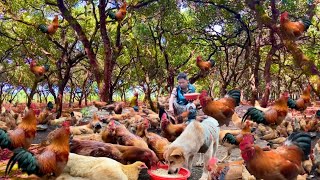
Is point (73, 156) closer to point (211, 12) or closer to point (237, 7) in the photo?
point (237, 7)

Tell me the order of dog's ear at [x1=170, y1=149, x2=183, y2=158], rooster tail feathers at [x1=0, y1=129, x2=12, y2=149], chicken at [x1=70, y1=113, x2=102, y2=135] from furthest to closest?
chicken at [x1=70, y1=113, x2=102, y2=135] → rooster tail feathers at [x1=0, y1=129, x2=12, y2=149] → dog's ear at [x1=170, y1=149, x2=183, y2=158]

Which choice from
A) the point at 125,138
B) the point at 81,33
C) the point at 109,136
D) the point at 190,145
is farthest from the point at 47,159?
the point at 81,33

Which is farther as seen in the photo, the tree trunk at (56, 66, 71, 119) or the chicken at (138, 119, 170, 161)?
the tree trunk at (56, 66, 71, 119)

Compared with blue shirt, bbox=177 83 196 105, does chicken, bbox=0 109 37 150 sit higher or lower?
lower

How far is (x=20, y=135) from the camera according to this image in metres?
7.39

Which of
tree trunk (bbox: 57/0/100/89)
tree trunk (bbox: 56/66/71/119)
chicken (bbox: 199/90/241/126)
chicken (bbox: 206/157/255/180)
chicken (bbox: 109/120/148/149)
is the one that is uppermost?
tree trunk (bbox: 57/0/100/89)

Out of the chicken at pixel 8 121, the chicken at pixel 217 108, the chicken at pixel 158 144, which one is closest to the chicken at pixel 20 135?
the chicken at pixel 158 144

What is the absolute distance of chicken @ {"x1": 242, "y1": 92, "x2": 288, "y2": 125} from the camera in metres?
9.03

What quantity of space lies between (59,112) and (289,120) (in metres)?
9.74

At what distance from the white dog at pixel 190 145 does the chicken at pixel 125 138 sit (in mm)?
1368

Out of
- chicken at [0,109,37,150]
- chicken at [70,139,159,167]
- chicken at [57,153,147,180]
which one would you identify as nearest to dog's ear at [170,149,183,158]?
chicken at [57,153,147,180]

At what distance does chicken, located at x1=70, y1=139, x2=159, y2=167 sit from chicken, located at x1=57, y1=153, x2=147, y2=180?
658 mm

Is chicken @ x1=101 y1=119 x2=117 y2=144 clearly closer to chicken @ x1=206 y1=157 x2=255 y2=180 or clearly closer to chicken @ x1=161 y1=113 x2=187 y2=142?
chicken @ x1=161 y1=113 x2=187 y2=142

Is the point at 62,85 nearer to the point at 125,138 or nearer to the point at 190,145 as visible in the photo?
the point at 125,138
